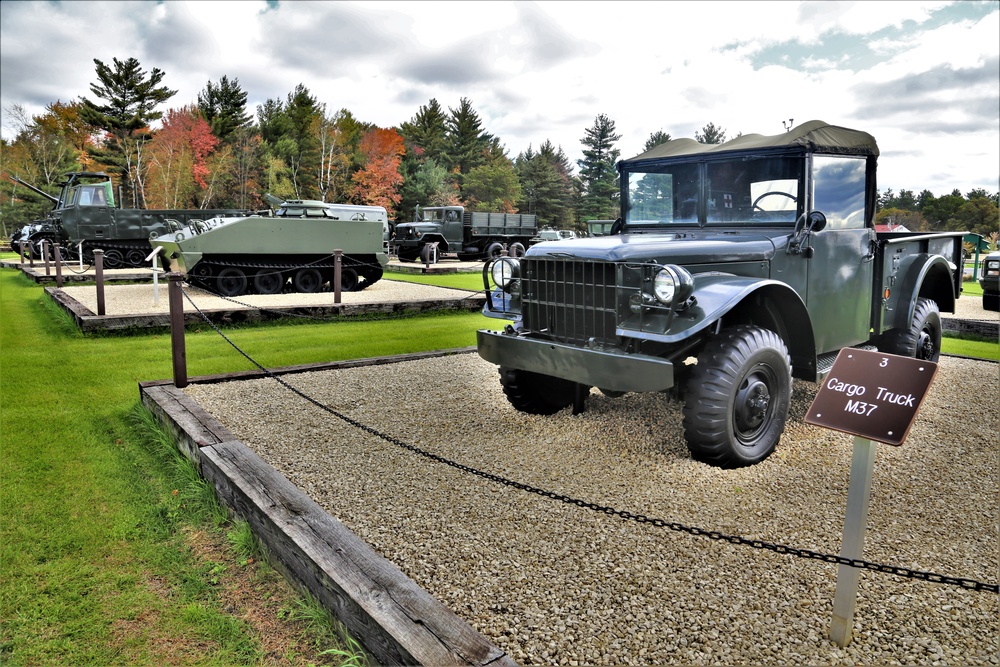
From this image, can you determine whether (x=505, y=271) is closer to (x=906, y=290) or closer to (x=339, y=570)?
(x=339, y=570)

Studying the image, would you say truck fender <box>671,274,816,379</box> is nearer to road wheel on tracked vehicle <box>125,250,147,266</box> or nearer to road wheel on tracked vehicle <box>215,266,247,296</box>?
road wheel on tracked vehicle <box>215,266,247,296</box>

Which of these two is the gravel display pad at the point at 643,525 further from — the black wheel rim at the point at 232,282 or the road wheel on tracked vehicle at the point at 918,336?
the black wheel rim at the point at 232,282

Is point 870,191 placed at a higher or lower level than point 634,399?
higher

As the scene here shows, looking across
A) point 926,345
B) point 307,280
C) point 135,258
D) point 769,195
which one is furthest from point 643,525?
point 135,258

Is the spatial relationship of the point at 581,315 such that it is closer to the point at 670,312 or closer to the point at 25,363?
the point at 670,312

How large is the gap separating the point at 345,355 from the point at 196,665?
574 cm

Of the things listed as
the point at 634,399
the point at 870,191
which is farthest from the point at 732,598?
the point at 870,191

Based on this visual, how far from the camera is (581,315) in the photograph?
14.8 ft

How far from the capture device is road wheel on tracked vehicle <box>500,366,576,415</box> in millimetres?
5160

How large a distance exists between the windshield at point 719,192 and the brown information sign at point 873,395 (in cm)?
262

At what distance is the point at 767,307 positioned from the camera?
15.2 ft

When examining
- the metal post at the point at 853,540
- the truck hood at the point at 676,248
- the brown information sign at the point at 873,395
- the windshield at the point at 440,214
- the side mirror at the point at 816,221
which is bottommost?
the metal post at the point at 853,540

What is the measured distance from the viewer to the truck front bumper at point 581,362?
150 inches

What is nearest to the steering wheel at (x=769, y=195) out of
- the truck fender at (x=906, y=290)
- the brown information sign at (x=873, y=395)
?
the truck fender at (x=906, y=290)
